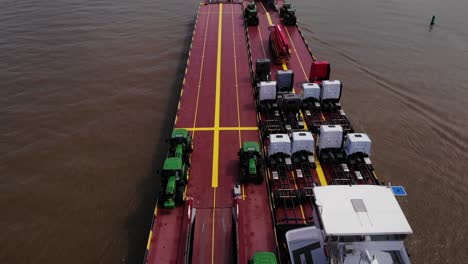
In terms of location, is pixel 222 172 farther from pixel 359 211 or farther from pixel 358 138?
pixel 359 211

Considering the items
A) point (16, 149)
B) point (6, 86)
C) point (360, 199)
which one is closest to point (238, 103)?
point (360, 199)

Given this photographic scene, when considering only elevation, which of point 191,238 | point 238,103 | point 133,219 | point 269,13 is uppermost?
point 269,13

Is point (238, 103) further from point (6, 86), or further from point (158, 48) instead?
point (6, 86)

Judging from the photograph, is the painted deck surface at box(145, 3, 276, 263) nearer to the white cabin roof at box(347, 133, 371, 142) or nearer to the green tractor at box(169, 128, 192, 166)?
the green tractor at box(169, 128, 192, 166)

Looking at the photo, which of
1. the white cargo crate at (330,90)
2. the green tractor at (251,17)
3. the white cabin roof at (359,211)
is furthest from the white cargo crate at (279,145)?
the green tractor at (251,17)

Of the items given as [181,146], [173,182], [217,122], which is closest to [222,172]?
[181,146]

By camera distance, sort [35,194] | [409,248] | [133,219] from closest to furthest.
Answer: [409,248]
[133,219]
[35,194]

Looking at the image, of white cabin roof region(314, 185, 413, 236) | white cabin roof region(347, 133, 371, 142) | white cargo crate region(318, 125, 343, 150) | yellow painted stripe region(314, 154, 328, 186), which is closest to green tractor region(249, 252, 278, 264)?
white cabin roof region(314, 185, 413, 236)
